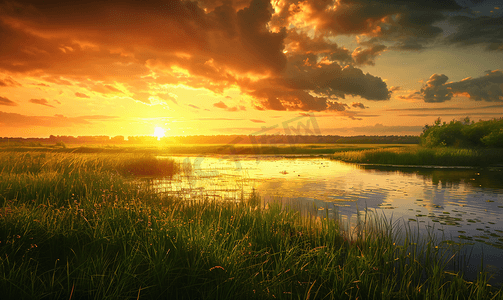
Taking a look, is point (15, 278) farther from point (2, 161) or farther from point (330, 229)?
point (2, 161)

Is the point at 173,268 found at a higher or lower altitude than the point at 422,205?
higher

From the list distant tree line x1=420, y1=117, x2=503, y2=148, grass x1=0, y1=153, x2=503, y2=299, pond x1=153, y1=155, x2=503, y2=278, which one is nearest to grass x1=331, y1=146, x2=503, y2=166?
distant tree line x1=420, y1=117, x2=503, y2=148

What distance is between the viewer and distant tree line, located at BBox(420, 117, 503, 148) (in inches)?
1780

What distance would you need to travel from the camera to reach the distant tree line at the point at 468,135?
4522 centimetres

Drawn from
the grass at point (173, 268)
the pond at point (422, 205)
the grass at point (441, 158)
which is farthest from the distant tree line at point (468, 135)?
the grass at point (173, 268)

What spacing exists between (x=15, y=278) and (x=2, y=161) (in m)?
18.0

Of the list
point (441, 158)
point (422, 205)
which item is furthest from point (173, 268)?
point (441, 158)

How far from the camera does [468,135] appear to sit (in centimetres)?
5031

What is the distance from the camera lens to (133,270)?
426cm

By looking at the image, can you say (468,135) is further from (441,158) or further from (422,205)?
(422,205)

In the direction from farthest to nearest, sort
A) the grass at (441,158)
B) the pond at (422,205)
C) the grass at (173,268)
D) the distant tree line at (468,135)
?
the distant tree line at (468,135) < the grass at (441,158) < the pond at (422,205) < the grass at (173,268)

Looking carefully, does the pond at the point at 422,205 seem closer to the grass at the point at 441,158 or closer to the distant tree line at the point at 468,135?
the grass at the point at 441,158

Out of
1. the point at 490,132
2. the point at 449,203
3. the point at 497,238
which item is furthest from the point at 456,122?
the point at 497,238

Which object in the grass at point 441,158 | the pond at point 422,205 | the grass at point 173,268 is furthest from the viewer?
the grass at point 441,158
